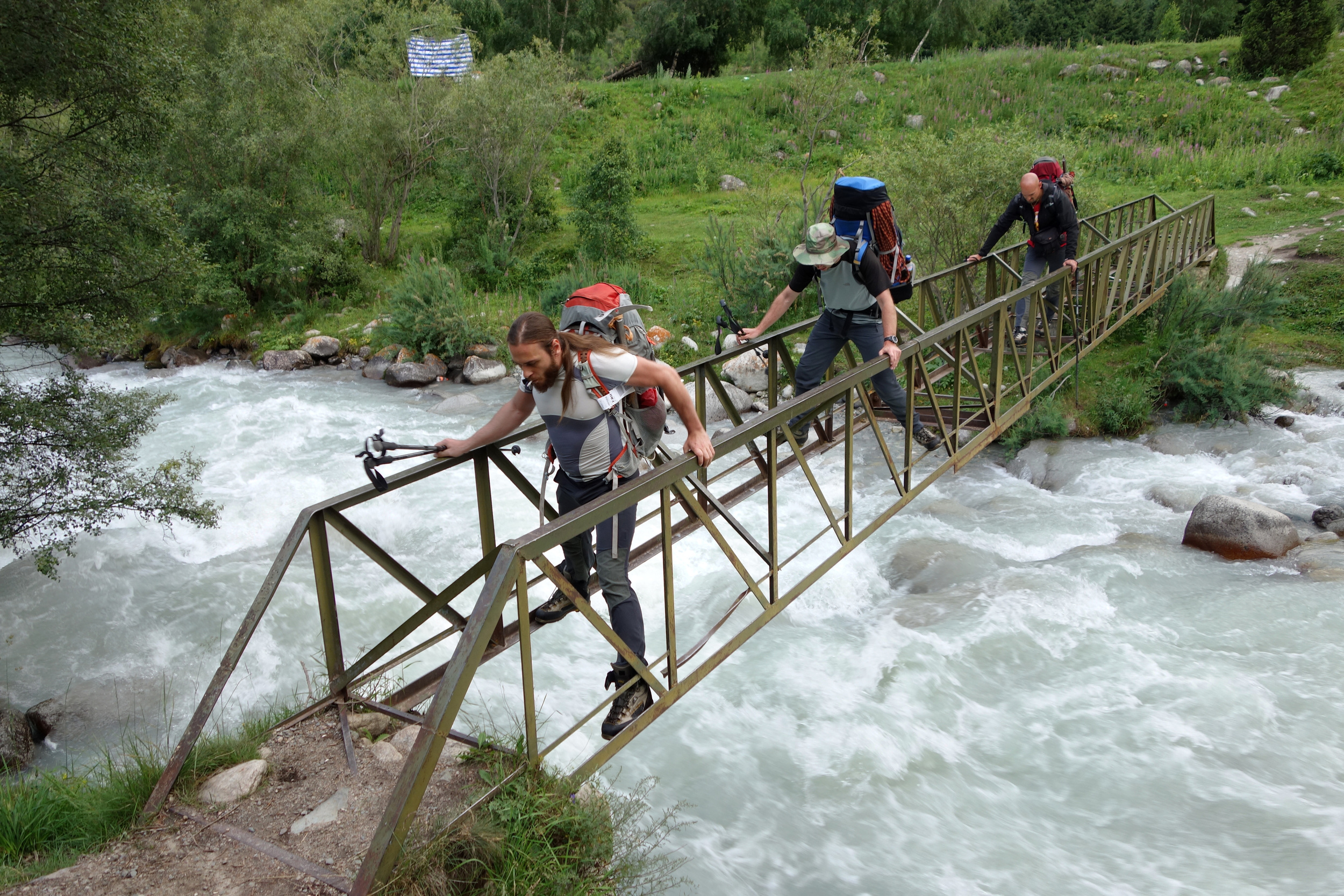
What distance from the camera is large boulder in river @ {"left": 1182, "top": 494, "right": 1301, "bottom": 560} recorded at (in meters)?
7.59

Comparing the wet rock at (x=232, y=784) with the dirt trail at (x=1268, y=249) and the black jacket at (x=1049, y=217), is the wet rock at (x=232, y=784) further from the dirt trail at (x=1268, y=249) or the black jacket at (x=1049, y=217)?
the dirt trail at (x=1268, y=249)

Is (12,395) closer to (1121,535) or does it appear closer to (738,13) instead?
(1121,535)

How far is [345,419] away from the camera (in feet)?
43.3

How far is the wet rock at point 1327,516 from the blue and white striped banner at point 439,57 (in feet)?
67.8

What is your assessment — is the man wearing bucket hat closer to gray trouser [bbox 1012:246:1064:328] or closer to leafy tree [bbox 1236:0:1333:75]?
gray trouser [bbox 1012:246:1064:328]

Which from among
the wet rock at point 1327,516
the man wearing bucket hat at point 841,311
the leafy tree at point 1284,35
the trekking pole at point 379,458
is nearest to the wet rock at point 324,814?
the trekking pole at point 379,458

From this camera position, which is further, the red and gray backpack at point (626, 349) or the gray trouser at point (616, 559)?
the gray trouser at point (616, 559)

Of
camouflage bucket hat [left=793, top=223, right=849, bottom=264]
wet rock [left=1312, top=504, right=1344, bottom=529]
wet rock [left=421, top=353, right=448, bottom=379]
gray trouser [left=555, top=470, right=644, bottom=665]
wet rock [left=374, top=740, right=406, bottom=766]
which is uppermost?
camouflage bucket hat [left=793, top=223, right=849, bottom=264]

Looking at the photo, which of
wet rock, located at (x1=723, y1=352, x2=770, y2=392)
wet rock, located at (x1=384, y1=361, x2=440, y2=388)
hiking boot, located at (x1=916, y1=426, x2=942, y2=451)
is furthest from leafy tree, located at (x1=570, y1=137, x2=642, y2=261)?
hiking boot, located at (x1=916, y1=426, x2=942, y2=451)

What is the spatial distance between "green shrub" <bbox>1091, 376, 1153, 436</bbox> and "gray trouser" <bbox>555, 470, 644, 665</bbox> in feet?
28.8

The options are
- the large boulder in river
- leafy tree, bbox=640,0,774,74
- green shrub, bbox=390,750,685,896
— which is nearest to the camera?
green shrub, bbox=390,750,685,896

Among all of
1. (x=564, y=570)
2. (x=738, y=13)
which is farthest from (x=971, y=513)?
(x=738, y=13)

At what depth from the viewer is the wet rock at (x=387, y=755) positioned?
11.5 ft

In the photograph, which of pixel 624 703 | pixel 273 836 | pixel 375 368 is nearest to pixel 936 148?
pixel 375 368
